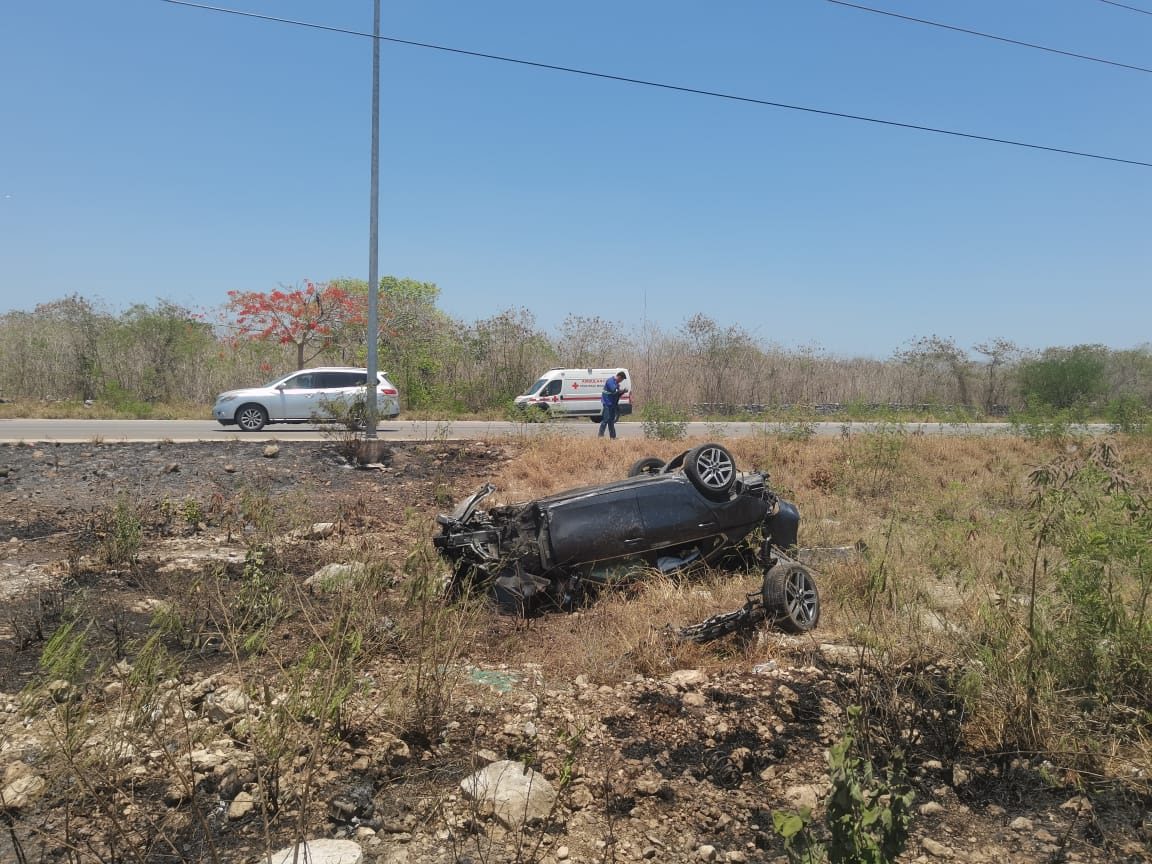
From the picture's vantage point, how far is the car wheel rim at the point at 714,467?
275 inches

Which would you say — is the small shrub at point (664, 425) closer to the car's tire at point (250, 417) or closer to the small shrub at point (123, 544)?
the car's tire at point (250, 417)

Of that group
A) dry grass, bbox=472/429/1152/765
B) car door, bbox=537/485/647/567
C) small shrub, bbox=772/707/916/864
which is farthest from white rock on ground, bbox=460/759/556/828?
car door, bbox=537/485/647/567

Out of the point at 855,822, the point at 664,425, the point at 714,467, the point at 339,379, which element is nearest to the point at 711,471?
the point at 714,467

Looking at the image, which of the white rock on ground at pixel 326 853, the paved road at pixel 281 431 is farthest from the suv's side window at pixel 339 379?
the white rock on ground at pixel 326 853

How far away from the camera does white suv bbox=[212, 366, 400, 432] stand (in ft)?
64.6

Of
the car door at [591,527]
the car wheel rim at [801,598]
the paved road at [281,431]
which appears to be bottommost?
the car wheel rim at [801,598]

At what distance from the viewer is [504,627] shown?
6.21 meters

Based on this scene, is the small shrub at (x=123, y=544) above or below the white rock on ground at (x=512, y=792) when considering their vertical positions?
above

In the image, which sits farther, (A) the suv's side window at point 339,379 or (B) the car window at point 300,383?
(A) the suv's side window at point 339,379

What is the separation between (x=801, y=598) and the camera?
620 centimetres

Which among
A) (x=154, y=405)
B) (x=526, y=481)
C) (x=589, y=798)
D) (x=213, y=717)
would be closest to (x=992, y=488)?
(x=526, y=481)

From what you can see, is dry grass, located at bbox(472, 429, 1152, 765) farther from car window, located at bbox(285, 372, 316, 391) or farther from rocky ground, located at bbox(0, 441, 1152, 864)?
car window, located at bbox(285, 372, 316, 391)

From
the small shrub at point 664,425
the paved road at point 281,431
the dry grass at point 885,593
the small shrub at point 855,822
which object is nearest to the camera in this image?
the small shrub at point 855,822

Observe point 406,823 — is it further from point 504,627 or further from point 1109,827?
point 1109,827
